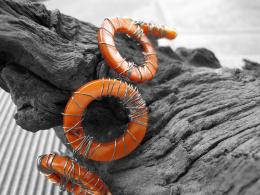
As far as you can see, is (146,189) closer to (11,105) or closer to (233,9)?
(11,105)

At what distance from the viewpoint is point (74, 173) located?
1.14m

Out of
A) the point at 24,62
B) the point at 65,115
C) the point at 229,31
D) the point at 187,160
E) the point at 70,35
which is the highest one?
the point at 229,31

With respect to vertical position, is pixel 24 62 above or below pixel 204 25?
below

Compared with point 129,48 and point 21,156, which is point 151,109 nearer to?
point 129,48

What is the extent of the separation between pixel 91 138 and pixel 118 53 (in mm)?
343

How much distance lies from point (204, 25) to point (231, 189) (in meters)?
2.23

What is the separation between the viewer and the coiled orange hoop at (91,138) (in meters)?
1.09

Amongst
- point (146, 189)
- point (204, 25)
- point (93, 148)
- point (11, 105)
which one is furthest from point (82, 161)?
point (204, 25)

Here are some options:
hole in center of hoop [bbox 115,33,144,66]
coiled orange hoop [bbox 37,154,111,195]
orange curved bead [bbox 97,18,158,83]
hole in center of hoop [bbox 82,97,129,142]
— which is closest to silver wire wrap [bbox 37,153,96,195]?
coiled orange hoop [bbox 37,154,111,195]

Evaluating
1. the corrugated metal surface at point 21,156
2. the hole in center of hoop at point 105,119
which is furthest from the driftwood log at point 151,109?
the corrugated metal surface at point 21,156

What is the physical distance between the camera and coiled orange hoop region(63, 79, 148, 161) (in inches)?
42.8

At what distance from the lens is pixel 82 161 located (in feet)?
4.42

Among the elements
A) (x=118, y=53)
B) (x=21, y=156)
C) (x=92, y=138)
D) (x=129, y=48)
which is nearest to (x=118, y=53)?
(x=118, y=53)

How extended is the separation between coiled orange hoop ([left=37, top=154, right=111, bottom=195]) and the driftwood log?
67mm
